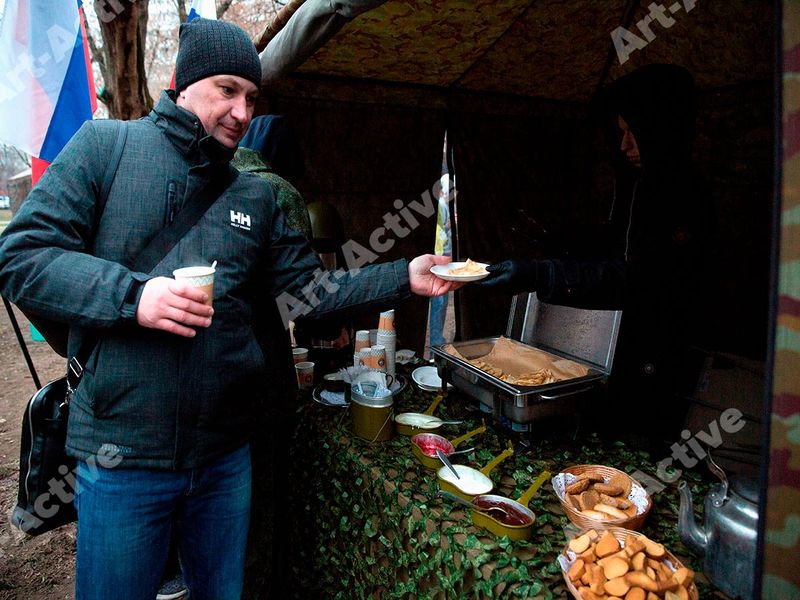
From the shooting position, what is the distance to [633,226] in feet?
8.56

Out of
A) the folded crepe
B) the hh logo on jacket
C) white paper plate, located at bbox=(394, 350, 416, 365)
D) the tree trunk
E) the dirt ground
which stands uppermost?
the tree trunk

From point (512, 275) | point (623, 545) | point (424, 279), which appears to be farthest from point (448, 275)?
point (623, 545)

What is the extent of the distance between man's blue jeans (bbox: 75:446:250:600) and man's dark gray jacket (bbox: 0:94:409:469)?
0.08m

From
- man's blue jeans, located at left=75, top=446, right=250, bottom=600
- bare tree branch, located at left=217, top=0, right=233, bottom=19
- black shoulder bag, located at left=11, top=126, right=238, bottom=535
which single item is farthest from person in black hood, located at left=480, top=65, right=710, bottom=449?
bare tree branch, located at left=217, top=0, right=233, bottom=19

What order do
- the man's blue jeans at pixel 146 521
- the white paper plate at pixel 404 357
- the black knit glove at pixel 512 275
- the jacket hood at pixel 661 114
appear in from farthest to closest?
the white paper plate at pixel 404 357 < the jacket hood at pixel 661 114 < the black knit glove at pixel 512 275 < the man's blue jeans at pixel 146 521

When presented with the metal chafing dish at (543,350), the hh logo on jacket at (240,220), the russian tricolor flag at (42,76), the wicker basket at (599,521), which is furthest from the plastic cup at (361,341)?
the russian tricolor flag at (42,76)

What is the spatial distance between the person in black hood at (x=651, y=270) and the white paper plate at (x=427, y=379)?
2.99 ft

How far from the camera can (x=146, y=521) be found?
5.42 feet

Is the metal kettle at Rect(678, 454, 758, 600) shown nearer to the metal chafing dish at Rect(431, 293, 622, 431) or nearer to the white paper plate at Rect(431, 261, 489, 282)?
the metal chafing dish at Rect(431, 293, 622, 431)

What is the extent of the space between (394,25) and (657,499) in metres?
3.22

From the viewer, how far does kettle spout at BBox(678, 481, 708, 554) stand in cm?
153

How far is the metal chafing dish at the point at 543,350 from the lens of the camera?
218cm

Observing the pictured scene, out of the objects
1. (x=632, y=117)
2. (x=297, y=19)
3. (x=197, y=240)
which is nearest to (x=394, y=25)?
(x=297, y=19)

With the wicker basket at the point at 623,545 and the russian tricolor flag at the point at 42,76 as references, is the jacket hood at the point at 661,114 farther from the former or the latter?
the russian tricolor flag at the point at 42,76
